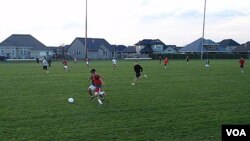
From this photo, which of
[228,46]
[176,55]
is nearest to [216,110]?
[176,55]

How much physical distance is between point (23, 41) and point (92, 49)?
20084 mm

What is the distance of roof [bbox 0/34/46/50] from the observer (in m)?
104

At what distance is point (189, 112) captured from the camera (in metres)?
11.9


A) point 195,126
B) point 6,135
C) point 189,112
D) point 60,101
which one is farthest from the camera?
point 60,101

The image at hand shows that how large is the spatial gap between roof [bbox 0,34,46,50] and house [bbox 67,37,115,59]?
30.0 feet

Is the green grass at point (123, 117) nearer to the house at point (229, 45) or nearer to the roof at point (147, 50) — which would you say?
the roof at point (147, 50)

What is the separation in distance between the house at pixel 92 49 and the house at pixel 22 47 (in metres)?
7.70

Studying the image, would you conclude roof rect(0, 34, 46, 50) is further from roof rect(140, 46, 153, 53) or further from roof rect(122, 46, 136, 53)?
roof rect(140, 46, 153, 53)

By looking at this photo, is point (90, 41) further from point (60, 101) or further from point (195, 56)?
point (60, 101)

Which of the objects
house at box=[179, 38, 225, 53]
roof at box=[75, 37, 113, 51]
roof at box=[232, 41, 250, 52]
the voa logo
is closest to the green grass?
the voa logo

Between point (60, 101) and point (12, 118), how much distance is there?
395 cm

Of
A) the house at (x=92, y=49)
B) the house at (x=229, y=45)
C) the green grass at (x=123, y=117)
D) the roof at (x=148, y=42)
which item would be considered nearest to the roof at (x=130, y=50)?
the roof at (x=148, y=42)

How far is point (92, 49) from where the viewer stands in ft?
360

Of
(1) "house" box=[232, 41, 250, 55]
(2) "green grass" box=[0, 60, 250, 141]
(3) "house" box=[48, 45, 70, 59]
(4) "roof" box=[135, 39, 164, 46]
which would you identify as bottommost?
(2) "green grass" box=[0, 60, 250, 141]
